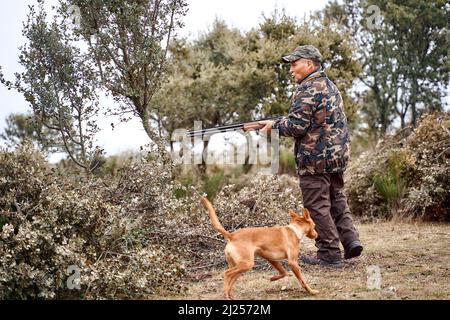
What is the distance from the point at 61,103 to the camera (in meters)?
9.12

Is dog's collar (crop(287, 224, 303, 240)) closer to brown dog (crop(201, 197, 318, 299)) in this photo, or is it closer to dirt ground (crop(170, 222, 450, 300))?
brown dog (crop(201, 197, 318, 299))

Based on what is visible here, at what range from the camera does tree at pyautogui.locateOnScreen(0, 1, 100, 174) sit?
356 inches

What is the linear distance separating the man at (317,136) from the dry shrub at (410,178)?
388 centimetres

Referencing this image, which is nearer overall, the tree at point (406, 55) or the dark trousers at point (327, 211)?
the dark trousers at point (327, 211)

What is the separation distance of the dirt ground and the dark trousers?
0.25 meters

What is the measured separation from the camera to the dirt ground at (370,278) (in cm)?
605

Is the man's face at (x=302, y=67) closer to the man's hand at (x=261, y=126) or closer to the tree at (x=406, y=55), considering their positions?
the man's hand at (x=261, y=126)

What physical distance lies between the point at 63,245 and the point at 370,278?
2917 millimetres

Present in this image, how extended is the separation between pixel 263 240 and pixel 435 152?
20.1 feet

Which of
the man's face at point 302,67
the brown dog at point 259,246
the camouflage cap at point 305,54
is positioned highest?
the camouflage cap at point 305,54

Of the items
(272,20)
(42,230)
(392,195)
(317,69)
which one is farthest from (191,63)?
(42,230)
